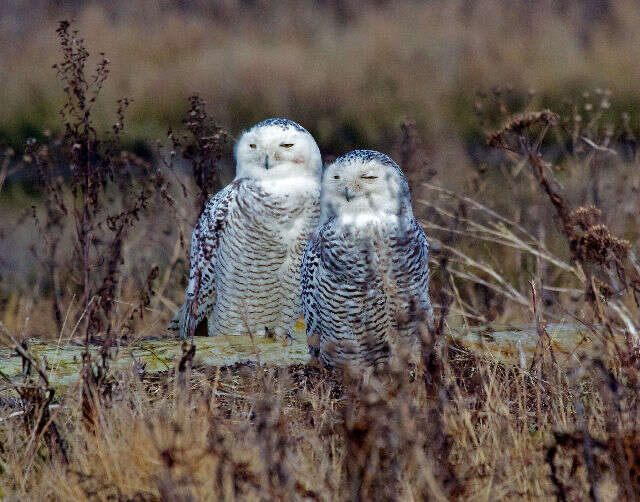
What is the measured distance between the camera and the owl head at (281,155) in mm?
4934

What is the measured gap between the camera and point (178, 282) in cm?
700

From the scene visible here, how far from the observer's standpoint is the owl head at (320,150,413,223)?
13.0 ft

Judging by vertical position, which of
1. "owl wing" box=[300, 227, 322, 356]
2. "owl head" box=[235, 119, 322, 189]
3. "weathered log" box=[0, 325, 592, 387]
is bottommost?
"weathered log" box=[0, 325, 592, 387]

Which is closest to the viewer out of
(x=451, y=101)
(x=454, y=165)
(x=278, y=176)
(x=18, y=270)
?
(x=278, y=176)

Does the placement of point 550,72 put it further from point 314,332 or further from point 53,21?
point 314,332

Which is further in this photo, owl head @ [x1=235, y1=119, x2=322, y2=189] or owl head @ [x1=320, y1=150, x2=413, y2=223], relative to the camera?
owl head @ [x1=235, y1=119, x2=322, y2=189]

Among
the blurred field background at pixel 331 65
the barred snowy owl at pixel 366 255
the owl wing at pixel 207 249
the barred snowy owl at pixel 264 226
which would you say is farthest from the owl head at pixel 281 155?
the blurred field background at pixel 331 65

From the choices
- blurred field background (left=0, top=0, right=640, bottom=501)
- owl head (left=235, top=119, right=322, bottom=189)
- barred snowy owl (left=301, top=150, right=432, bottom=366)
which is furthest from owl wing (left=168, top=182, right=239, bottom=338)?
barred snowy owl (left=301, top=150, right=432, bottom=366)

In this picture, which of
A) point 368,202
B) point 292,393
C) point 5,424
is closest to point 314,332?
point 292,393

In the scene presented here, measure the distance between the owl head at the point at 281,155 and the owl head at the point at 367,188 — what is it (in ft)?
3.06

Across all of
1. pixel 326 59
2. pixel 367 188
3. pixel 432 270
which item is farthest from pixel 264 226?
pixel 326 59

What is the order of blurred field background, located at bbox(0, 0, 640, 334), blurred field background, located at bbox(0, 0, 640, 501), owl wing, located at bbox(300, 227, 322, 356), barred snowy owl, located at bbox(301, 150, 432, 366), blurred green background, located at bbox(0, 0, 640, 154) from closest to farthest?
blurred field background, located at bbox(0, 0, 640, 501), barred snowy owl, located at bbox(301, 150, 432, 366), owl wing, located at bbox(300, 227, 322, 356), blurred field background, located at bbox(0, 0, 640, 334), blurred green background, located at bbox(0, 0, 640, 154)

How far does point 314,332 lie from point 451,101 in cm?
1071

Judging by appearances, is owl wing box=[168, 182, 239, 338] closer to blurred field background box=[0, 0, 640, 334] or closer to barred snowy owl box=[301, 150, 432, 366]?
barred snowy owl box=[301, 150, 432, 366]
